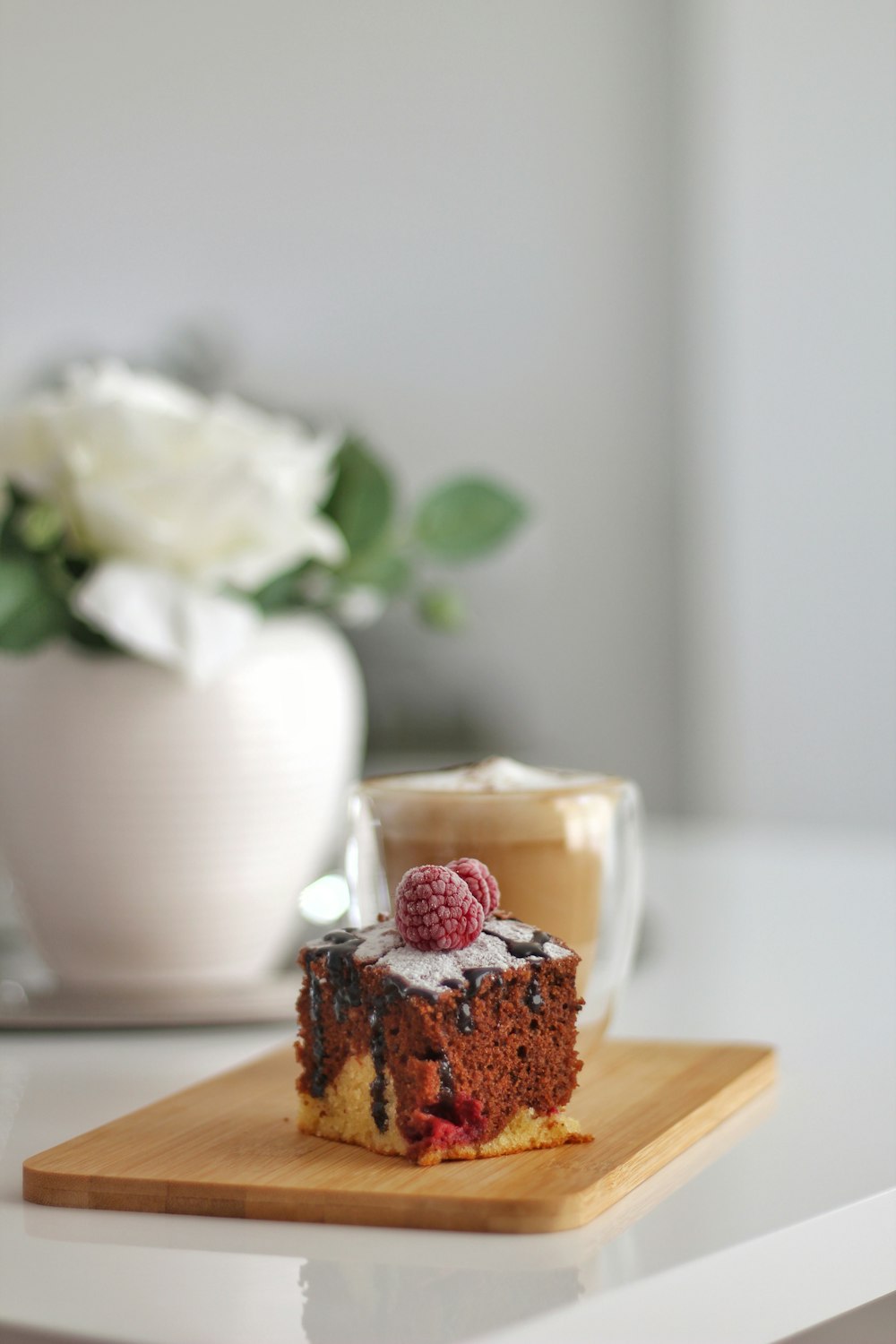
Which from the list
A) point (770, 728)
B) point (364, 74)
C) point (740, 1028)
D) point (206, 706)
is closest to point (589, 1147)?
point (740, 1028)

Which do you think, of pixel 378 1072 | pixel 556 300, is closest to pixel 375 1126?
pixel 378 1072

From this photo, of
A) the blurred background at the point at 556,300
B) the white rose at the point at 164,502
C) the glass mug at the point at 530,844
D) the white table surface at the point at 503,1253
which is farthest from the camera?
the blurred background at the point at 556,300

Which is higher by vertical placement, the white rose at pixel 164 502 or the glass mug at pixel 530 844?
the white rose at pixel 164 502

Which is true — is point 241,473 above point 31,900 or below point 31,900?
above

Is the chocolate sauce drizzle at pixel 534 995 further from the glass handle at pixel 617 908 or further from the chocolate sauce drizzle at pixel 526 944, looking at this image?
the glass handle at pixel 617 908

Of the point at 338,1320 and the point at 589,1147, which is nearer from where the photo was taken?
the point at 338,1320

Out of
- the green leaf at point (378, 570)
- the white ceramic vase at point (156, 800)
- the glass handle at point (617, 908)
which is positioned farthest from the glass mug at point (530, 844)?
the green leaf at point (378, 570)

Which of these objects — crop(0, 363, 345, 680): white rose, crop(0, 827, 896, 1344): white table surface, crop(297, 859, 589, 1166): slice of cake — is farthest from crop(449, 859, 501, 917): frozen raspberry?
crop(0, 363, 345, 680): white rose

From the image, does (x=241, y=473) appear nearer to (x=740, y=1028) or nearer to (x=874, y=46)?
(x=740, y=1028)
